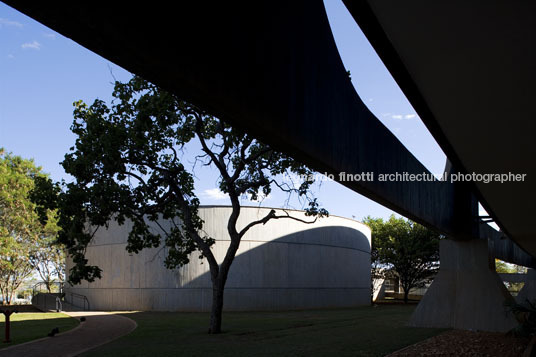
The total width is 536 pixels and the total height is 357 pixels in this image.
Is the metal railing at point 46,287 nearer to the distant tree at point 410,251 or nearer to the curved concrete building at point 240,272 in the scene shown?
the curved concrete building at point 240,272

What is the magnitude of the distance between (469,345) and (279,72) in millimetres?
12586

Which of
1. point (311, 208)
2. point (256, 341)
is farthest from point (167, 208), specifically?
point (256, 341)

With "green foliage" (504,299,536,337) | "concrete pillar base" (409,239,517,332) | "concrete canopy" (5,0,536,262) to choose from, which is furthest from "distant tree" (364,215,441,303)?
"concrete canopy" (5,0,536,262)

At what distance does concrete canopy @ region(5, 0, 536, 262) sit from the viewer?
3.22 m

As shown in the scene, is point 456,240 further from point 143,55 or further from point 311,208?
point 143,55

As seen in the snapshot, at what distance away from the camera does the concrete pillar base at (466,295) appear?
58.2 feet

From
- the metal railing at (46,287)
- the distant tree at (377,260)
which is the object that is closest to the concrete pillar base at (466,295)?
the metal railing at (46,287)

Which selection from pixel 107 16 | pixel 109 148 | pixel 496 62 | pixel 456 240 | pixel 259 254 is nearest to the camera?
pixel 107 16

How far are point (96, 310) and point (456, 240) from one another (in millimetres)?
22827

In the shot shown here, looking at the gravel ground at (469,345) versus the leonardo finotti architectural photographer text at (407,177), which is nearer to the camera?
the leonardo finotti architectural photographer text at (407,177)

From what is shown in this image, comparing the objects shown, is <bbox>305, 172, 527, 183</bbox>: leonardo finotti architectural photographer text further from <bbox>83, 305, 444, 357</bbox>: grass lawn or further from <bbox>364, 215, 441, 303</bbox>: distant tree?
<bbox>364, 215, 441, 303</bbox>: distant tree

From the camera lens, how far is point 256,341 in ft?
46.4

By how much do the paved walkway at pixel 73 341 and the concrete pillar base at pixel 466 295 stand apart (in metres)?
11.5

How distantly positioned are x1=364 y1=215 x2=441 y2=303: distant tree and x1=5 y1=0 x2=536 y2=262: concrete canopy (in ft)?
116
